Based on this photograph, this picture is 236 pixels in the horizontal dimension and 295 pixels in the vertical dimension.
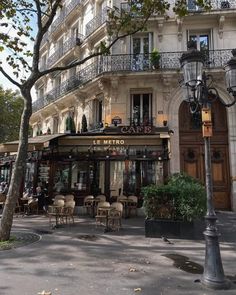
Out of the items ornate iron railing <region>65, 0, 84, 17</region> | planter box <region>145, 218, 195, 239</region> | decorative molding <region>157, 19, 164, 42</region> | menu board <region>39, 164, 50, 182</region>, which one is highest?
ornate iron railing <region>65, 0, 84, 17</region>

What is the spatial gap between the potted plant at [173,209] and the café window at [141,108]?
6.41m

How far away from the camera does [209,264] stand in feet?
15.6

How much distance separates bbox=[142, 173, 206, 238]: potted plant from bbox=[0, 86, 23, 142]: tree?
21.5 meters

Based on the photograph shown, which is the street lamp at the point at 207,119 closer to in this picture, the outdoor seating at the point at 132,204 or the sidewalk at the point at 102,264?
the sidewalk at the point at 102,264

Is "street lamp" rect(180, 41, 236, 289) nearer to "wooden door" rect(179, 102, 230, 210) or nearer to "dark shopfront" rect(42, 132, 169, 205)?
"dark shopfront" rect(42, 132, 169, 205)

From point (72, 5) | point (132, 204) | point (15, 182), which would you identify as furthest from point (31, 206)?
point (72, 5)

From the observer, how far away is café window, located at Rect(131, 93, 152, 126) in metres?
14.5

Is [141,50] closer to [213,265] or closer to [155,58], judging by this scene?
[155,58]

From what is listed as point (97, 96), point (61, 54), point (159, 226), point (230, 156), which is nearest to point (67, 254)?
point (159, 226)

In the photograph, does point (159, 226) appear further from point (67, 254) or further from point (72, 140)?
point (72, 140)

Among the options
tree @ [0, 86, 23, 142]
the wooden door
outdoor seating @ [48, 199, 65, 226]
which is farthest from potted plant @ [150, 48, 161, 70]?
tree @ [0, 86, 23, 142]

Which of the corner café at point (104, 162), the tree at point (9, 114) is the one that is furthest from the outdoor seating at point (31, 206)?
the tree at point (9, 114)

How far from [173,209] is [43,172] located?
24.8 ft

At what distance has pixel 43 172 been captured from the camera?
1395 cm
